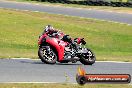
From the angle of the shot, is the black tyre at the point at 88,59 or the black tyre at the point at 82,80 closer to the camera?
the black tyre at the point at 82,80

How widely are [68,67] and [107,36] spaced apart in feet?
57.5

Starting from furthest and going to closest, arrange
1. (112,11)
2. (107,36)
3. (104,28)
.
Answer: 1. (112,11)
2. (104,28)
3. (107,36)

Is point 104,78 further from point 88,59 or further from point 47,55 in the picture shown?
point 88,59

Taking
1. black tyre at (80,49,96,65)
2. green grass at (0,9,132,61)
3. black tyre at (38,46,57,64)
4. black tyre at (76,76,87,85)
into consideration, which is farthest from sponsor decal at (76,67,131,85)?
green grass at (0,9,132,61)

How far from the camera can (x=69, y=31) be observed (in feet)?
114

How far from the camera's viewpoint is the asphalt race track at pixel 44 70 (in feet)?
44.1

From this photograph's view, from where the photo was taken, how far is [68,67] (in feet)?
54.1

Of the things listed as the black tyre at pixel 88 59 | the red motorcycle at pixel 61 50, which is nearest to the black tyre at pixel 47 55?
the red motorcycle at pixel 61 50

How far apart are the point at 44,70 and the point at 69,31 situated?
769 inches

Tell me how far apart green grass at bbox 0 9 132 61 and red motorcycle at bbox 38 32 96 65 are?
27.7ft

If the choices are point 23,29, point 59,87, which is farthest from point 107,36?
point 59,87

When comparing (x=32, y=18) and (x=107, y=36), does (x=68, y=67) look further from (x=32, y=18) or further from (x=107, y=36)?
(x=32, y=18)

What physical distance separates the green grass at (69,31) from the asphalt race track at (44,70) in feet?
26.8

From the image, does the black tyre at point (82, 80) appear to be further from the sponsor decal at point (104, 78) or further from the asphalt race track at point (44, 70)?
the asphalt race track at point (44, 70)
